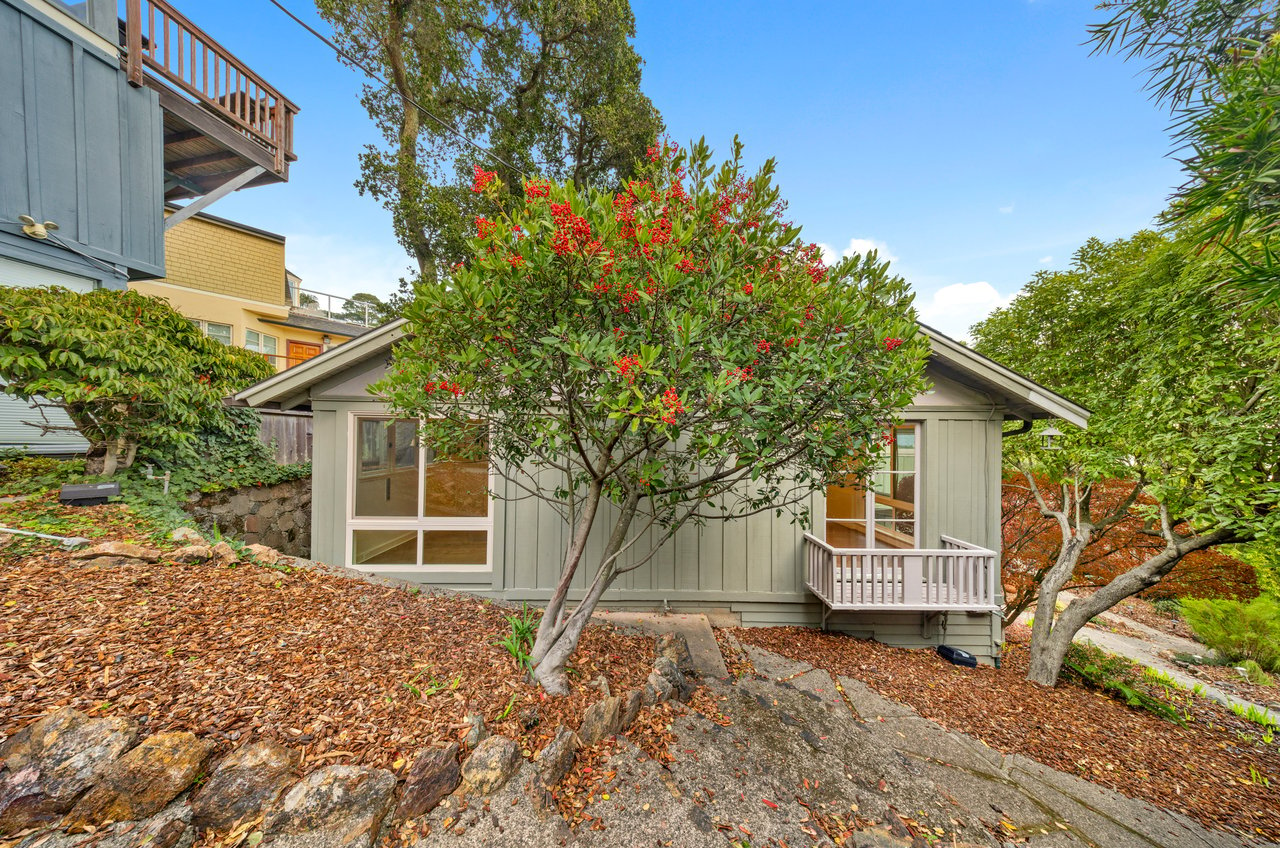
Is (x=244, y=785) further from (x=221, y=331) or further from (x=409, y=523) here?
(x=221, y=331)

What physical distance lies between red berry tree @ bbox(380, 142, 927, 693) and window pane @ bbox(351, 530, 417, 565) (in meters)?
2.72

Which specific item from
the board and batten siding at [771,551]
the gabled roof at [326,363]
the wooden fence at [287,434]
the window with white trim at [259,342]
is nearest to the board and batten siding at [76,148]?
the wooden fence at [287,434]

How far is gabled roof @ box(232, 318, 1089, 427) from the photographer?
460cm

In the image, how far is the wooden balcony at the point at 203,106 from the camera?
274 inches

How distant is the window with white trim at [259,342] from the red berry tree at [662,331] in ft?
46.9

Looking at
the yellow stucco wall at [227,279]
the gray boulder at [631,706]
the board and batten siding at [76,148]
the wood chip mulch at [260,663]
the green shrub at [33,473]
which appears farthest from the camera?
the yellow stucco wall at [227,279]

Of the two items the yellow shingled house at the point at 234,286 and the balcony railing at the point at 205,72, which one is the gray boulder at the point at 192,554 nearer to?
the balcony railing at the point at 205,72

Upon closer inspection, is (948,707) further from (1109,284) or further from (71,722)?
(1109,284)

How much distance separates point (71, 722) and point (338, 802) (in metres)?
1.17

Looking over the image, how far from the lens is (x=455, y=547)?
509cm

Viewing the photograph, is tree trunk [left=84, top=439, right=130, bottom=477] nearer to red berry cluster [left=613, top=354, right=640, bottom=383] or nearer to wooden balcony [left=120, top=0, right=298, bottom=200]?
red berry cluster [left=613, top=354, right=640, bottom=383]

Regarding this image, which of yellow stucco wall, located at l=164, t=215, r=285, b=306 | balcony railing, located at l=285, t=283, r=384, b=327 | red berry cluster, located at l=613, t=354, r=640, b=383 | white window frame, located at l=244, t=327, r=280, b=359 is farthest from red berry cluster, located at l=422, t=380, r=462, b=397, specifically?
yellow stucco wall, located at l=164, t=215, r=285, b=306

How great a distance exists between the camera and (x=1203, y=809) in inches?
125

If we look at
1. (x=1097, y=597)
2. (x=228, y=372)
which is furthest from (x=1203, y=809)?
(x=228, y=372)
